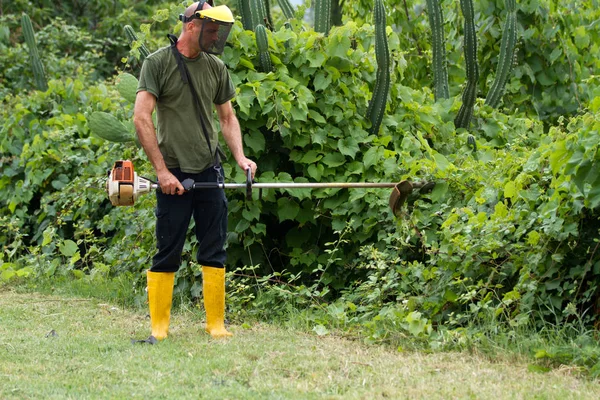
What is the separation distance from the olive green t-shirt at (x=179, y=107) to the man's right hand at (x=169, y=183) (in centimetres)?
16

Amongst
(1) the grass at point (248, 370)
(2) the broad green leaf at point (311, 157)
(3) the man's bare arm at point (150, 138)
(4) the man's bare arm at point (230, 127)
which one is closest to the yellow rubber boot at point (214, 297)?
(1) the grass at point (248, 370)

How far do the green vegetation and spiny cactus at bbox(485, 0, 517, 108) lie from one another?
0.02 m

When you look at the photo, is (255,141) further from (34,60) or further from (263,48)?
(34,60)

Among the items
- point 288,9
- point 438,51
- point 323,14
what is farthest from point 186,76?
point 438,51

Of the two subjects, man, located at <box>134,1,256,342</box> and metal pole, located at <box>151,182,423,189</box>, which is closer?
man, located at <box>134,1,256,342</box>

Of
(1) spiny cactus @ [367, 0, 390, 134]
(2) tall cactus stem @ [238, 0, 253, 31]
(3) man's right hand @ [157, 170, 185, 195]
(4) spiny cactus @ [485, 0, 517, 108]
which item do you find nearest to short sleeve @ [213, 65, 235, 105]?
(3) man's right hand @ [157, 170, 185, 195]

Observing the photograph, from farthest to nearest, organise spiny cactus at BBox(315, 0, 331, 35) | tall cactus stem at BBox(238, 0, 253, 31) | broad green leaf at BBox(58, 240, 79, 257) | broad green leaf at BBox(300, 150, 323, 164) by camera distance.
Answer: broad green leaf at BBox(58, 240, 79, 257), spiny cactus at BBox(315, 0, 331, 35), tall cactus stem at BBox(238, 0, 253, 31), broad green leaf at BBox(300, 150, 323, 164)

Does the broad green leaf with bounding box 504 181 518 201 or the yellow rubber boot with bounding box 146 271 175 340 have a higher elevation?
the broad green leaf with bounding box 504 181 518 201

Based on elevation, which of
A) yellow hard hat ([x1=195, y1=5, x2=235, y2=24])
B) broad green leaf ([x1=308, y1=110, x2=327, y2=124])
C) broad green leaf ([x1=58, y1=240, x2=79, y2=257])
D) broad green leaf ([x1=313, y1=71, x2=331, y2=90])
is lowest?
broad green leaf ([x1=58, y1=240, x2=79, y2=257])

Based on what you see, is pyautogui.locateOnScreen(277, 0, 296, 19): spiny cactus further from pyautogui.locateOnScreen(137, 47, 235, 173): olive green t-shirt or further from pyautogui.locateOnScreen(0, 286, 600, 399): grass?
pyautogui.locateOnScreen(0, 286, 600, 399): grass

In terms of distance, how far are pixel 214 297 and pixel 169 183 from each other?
2.89 feet

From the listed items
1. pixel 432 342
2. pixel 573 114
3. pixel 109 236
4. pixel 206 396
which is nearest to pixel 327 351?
pixel 432 342

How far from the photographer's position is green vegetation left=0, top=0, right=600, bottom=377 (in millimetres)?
6031

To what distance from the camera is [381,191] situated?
7648 millimetres
